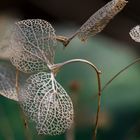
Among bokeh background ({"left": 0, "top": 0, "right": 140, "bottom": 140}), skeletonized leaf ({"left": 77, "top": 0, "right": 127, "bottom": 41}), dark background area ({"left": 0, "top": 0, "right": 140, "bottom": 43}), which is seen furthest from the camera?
dark background area ({"left": 0, "top": 0, "right": 140, "bottom": 43})

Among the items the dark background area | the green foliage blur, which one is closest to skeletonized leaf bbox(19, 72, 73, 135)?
the green foliage blur

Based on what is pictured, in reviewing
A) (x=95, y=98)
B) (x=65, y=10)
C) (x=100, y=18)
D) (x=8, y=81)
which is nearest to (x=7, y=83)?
(x=8, y=81)

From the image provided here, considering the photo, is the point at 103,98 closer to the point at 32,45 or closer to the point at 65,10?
the point at 32,45

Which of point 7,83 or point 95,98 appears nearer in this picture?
point 7,83

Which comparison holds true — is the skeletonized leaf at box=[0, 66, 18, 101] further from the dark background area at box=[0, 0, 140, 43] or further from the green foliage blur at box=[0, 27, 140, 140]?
the dark background area at box=[0, 0, 140, 43]

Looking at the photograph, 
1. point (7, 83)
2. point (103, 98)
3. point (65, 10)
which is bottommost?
point (65, 10)

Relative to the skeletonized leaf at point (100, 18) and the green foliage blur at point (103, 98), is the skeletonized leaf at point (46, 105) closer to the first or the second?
the skeletonized leaf at point (100, 18)

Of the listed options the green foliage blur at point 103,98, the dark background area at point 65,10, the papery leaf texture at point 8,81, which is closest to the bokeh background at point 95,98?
the green foliage blur at point 103,98
